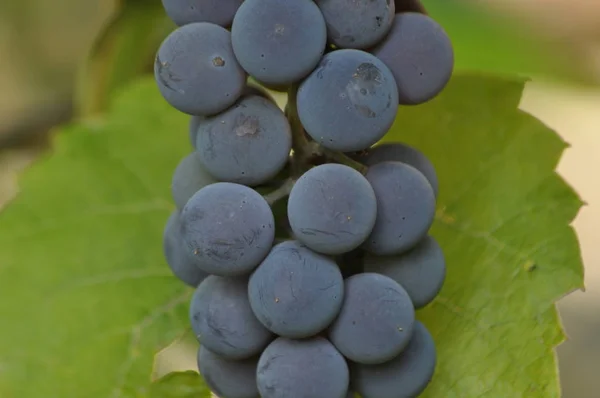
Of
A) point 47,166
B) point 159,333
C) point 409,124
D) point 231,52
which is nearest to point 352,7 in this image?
point 231,52

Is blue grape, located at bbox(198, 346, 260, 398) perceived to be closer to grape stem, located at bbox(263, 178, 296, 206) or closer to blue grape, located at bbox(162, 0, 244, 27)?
grape stem, located at bbox(263, 178, 296, 206)

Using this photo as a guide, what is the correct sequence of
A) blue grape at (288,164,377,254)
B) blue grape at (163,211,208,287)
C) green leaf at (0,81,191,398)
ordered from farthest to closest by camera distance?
green leaf at (0,81,191,398), blue grape at (163,211,208,287), blue grape at (288,164,377,254)

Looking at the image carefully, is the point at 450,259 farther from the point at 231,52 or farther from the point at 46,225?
the point at 46,225

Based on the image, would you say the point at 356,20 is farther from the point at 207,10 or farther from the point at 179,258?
the point at 179,258

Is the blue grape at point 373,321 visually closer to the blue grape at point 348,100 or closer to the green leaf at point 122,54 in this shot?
the blue grape at point 348,100

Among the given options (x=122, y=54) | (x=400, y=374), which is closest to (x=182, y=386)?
(x=400, y=374)

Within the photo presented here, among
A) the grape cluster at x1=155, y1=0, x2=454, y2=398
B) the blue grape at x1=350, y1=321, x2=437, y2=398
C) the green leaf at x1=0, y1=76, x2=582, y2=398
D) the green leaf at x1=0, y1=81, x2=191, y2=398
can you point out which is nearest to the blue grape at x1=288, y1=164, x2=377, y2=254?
the grape cluster at x1=155, y1=0, x2=454, y2=398
